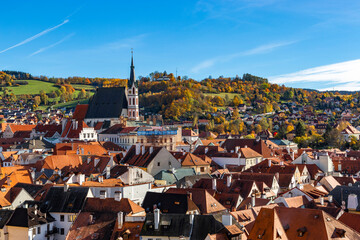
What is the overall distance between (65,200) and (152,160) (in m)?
21.9

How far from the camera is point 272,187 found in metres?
62.0

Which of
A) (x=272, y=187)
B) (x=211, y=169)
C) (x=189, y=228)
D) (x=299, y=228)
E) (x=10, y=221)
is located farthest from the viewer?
(x=211, y=169)

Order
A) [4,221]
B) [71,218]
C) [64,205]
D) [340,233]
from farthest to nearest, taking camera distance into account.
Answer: [64,205], [71,218], [4,221], [340,233]

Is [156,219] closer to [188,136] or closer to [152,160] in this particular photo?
[152,160]

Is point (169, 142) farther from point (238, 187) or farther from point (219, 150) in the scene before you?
point (238, 187)

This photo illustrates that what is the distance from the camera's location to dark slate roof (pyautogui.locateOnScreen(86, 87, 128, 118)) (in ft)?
434

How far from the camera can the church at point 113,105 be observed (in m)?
132

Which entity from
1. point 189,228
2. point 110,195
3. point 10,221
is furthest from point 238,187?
point 10,221

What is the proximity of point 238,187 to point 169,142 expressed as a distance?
35643 millimetres

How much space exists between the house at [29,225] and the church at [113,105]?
82.3 metres

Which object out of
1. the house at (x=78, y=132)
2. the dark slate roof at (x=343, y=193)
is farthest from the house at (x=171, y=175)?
the house at (x=78, y=132)

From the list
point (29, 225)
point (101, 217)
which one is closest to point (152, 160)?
point (101, 217)

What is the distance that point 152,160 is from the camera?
70.0 metres

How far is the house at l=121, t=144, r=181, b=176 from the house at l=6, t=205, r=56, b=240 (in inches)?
899
